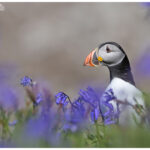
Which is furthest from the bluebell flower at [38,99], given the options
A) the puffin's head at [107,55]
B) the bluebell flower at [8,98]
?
the puffin's head at [107,55]

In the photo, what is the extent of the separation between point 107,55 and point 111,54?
2 cm

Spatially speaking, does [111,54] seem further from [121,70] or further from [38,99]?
[38,99]

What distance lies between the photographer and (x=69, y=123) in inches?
40.6

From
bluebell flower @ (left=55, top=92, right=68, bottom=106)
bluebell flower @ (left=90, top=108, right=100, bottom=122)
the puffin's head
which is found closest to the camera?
bluebell flower @ (left=90, top=108, right=100, bottom=122)

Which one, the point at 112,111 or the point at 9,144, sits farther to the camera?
the point at 112,111

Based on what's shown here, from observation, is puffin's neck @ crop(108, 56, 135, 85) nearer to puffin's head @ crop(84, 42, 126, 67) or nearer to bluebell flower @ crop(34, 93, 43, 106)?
puffin's head @ crop(84, 42, 126, 67)

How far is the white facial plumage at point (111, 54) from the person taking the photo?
6.24ft

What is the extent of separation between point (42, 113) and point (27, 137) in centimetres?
16

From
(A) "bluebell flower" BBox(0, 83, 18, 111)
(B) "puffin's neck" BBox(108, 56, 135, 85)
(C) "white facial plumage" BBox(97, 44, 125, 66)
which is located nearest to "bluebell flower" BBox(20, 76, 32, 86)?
(A) "bluebell flower" BBox(0, 83, 18, 111)

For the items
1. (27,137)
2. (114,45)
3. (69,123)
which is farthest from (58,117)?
(114,45)

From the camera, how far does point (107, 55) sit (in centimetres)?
194

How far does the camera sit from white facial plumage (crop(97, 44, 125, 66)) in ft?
6.24

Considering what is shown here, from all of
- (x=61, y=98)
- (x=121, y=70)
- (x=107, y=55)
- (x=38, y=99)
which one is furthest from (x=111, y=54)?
(x=38, y=99)

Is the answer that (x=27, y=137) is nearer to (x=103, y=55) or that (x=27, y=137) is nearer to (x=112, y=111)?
(x=112, y=111)
